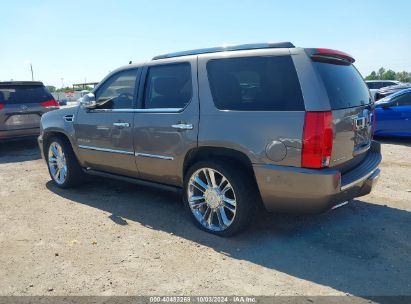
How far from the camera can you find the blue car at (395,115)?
9281 millimetres

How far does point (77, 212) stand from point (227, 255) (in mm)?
2252

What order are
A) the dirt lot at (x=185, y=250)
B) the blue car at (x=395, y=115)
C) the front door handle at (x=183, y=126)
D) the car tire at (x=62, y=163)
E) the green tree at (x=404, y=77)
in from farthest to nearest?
1. the green tree at (x=404, y=77)
2. the blue car at (x=395, y=115)
3. the car tire at (x=62, y=163)
4. the front door handle at (x=183, y=126)
5. the dirt lot at (x=185, y=250)

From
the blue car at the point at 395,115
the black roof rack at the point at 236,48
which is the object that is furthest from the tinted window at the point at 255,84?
the blue car at the point at 395,115

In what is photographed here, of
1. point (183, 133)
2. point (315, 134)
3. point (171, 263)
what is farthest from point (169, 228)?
point (315, 134)

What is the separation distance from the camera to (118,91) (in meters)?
5.04

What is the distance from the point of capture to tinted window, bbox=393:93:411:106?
9375 millimetres

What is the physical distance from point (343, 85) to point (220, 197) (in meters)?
1.66

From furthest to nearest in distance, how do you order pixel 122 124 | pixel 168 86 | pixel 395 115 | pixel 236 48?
pixel 395 115
pixel 122 124
pixel 168 86
pixel 236 48

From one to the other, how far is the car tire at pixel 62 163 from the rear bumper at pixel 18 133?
334 cm

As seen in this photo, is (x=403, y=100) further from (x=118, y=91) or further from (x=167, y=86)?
(x=118, y=91)

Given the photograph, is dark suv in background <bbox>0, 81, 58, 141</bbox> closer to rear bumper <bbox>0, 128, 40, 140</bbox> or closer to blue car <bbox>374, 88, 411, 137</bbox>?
rear bumper <bbox>0, 128, 40, 140</bbox>

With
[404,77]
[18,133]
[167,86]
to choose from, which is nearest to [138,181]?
[167,86]

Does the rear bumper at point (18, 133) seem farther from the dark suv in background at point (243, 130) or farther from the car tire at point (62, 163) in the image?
the dark suv in background at point (243, 130)

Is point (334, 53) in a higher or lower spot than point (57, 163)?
higher
